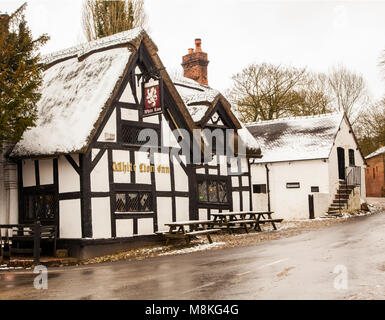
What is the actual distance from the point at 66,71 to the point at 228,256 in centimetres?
981

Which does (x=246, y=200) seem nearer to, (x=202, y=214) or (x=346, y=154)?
(x=202, y=214)

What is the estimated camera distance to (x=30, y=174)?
1753cm

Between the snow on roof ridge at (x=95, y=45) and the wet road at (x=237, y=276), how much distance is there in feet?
25.9

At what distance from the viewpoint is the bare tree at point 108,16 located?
2986cm

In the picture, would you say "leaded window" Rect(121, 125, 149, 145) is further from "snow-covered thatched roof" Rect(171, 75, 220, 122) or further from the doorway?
the doorway

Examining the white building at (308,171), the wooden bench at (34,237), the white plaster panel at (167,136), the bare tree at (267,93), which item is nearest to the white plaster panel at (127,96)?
the white plaster panel at (167,136)

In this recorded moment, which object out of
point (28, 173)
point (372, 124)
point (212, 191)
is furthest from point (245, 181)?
point (372, 124)

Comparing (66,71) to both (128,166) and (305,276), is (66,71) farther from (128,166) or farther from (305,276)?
(305,276)

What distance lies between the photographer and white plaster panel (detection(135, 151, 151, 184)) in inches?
696

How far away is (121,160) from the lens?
1717 centimetres

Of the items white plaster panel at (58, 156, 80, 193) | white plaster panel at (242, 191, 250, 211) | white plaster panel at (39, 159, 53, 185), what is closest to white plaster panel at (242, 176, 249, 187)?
white plaster panel at (242, 191, 250, 211)

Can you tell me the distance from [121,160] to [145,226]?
237 cm

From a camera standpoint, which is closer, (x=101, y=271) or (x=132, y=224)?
(x=101, y=271)
